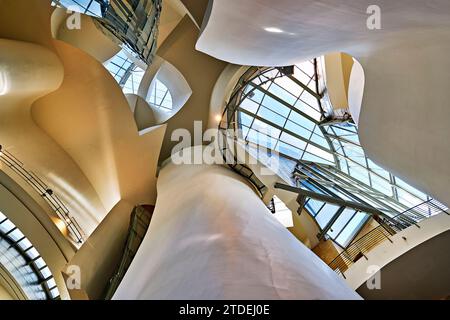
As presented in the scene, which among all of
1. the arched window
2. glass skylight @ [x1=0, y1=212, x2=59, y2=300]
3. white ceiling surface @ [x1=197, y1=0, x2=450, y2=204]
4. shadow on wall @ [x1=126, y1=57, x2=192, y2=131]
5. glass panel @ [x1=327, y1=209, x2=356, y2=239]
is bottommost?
glass skylight @ [x1=0, y1=212, x2=59, y2=300]

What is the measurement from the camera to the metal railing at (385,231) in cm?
961

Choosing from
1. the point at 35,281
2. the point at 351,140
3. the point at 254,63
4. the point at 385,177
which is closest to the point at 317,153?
the point at 351,140

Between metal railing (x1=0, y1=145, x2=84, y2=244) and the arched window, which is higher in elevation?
the arched window

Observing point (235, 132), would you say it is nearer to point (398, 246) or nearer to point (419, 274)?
point (398, 246)

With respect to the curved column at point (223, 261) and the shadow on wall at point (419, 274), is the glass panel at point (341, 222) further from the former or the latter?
the curved column at point (223, 261)

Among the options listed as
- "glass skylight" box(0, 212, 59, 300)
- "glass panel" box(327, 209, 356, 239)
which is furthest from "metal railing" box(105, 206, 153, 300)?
"glass panel" box(327, 209, 356, 239)

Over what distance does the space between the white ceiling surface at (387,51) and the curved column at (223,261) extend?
96.9 inches

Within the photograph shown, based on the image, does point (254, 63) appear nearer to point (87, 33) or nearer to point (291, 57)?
point (291, 57)

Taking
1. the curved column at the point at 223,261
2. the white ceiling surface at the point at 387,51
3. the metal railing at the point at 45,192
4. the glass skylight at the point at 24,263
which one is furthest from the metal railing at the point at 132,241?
the white ceiling surface at the point at 387,51

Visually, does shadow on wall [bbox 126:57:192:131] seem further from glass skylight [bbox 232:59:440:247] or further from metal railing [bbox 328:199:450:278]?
metal railing [bbox 328:199:450:278]

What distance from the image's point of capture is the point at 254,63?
7520 millimetres

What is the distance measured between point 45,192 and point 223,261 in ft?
29.5

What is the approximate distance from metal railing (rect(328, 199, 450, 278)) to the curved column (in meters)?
5.79

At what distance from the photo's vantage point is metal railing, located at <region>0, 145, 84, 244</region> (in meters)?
9.95
